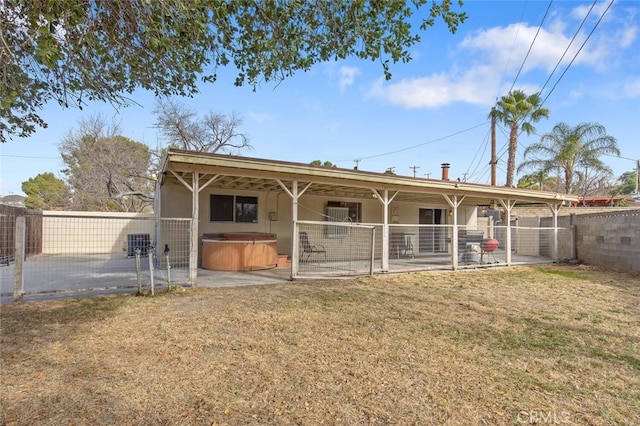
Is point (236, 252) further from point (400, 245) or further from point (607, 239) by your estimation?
point (607, 239)

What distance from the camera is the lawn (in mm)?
2559

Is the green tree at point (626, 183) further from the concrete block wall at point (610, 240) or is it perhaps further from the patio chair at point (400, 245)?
the patio chair at point (400, 245)

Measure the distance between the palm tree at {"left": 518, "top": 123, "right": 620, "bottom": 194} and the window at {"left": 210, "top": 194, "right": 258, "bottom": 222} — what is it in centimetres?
1770

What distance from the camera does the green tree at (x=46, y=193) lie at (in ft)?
76.5

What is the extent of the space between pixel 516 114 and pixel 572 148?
11.7 feet

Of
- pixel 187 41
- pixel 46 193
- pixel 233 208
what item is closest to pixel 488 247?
pixel 233 208

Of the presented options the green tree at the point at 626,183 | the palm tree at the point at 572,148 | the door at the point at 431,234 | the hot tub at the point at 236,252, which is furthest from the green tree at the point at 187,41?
the green tree at the point at 626,183

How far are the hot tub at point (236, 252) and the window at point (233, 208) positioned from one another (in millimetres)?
1222

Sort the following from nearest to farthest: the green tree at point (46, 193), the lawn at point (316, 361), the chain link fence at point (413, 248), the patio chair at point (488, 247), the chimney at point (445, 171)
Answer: the lawn at point (316, 361) < the chain link fence at point (413, 248) < the patio chair at point (488, 247) < the chimney at point (445, 171) < the green tree at point (46, 193)

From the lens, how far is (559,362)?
11.6 ft

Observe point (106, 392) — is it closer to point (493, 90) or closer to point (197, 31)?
point (197, 31)

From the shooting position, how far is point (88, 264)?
10305 mm

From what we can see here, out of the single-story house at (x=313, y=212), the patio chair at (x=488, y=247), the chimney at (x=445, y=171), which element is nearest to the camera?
the single-story house at (x=313, y=212)

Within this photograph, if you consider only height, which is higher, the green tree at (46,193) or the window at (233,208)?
the green tree at (46,193)
